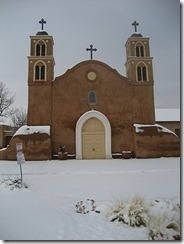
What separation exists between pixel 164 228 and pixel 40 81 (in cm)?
1079

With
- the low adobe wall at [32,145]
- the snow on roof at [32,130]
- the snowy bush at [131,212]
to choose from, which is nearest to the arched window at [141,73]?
the snow on roof at [32,130]

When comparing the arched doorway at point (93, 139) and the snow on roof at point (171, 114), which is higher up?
the snow on roof at point (171, 114)

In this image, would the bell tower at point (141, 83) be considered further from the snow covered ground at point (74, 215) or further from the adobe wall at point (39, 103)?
the snow covered ground at point (74, 215)

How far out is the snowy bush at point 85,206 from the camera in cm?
290

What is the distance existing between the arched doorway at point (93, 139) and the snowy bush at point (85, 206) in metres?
8.10

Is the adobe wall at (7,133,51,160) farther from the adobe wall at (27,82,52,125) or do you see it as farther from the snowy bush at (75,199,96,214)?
the snowy bush at (75,199,96,214)

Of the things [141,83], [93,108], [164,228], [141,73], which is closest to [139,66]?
[141,73]

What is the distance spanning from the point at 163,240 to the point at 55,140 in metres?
9.52

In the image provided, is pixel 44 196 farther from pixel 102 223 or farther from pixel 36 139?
pixel 36 139

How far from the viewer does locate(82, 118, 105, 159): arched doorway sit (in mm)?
11250

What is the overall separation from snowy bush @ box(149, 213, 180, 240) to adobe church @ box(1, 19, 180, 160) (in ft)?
27.9

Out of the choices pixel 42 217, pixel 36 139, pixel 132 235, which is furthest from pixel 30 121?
pixel 132 235

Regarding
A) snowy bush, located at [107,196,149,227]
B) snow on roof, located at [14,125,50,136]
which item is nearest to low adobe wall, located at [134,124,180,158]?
snow on roof, located at [14,125,50,136]

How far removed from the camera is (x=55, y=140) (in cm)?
1139
